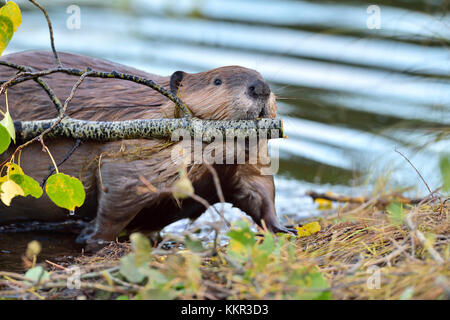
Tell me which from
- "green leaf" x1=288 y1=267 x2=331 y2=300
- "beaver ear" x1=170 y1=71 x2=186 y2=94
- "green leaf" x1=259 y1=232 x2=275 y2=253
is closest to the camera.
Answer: "green leaf" x1=288 y1=267 x2=331 y2=300

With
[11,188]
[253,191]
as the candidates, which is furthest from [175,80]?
[11,188]

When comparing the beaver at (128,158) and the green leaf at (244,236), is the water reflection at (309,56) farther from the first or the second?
the green leaf at (244,236)

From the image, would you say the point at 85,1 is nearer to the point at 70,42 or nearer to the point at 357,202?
the point at 70,42

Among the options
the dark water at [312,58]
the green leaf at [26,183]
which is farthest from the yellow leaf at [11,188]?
the dark water at [312,58]

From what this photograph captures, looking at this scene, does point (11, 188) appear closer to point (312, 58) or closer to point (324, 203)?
point (324, 203)

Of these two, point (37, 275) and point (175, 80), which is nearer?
point (37, 275)

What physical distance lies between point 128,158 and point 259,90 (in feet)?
2.58

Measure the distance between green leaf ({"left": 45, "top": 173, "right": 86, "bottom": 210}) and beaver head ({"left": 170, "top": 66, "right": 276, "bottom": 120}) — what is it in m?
0.85

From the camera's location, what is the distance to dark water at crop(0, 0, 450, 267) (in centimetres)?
451

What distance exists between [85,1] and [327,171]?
4439 millimetres

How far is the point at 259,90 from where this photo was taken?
2.80m

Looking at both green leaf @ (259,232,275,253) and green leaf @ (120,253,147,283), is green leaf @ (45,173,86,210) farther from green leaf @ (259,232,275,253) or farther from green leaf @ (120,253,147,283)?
green leaf @ (259,232,275,253)

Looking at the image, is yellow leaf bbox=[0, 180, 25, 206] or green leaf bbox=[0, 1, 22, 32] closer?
yellow leaf bbox=[0, 180, 25, 206]

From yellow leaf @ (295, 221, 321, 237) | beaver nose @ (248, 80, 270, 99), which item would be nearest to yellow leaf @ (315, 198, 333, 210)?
yellow leaf @ (295, 221, 321, 237)
